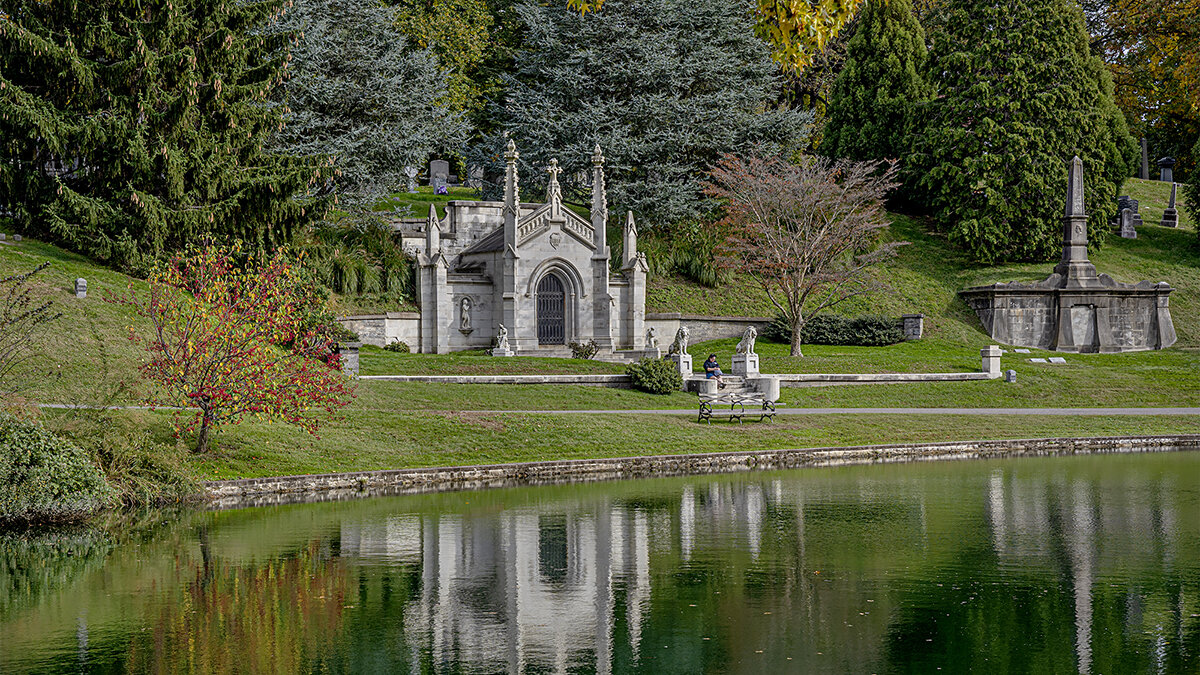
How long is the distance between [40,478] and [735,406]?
1999cm

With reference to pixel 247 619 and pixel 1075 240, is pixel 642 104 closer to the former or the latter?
pixel 1075 240

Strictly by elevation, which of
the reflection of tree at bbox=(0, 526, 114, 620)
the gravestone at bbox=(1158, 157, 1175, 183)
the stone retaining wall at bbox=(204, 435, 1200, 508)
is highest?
the gravestone at bbox=(1158, 157, 1175, 183)

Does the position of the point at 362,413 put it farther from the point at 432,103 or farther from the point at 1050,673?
the point at 432,103

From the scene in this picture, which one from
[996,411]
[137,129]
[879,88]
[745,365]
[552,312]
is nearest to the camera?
[996,411]

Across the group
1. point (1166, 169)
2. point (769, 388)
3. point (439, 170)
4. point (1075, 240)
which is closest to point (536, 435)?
point (769, 388)

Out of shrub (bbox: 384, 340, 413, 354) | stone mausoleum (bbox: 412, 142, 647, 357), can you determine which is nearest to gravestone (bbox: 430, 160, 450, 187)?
stone mausoleum (bbox: 412, 142, 647, 357)

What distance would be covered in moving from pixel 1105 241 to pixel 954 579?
5183 centimetres

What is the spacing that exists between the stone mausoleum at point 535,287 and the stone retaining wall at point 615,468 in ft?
56.9

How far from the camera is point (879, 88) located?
63.0m

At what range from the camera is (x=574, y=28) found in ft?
194

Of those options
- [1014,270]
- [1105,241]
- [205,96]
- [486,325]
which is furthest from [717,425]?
[1105,241]

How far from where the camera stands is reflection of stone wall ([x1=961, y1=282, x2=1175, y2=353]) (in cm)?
5294

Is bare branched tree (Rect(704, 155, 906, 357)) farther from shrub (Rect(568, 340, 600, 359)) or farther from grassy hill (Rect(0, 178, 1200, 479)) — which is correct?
shrub (Rect(568, 340, 600, 359))

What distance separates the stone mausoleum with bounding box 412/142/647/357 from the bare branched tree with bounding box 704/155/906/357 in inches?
210
